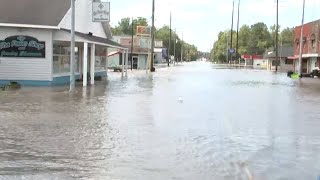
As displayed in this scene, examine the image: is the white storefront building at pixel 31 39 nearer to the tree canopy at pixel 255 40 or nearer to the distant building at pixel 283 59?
the distant building at pixel 283 59

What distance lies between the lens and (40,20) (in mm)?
30812

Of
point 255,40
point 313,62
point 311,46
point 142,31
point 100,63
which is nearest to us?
point 100,63

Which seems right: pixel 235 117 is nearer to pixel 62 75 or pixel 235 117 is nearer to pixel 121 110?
pixel 121 110

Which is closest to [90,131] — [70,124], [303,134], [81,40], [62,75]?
[70,124]

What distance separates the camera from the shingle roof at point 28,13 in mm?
30562

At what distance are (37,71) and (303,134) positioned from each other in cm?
2099

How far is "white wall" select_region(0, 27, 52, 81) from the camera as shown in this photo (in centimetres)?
3127

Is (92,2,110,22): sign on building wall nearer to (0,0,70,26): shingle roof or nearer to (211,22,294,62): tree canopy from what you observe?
(0,0,70,26): shingle roof

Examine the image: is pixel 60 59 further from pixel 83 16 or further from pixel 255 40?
pixel 255 40

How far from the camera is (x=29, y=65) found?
3148 cm

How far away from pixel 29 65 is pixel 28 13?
117 inches

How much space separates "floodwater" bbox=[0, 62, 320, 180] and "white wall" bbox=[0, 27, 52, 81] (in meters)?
10.6

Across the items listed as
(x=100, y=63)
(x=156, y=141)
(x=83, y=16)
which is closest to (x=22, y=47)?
(x=83, y=16)

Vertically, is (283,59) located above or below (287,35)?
below
